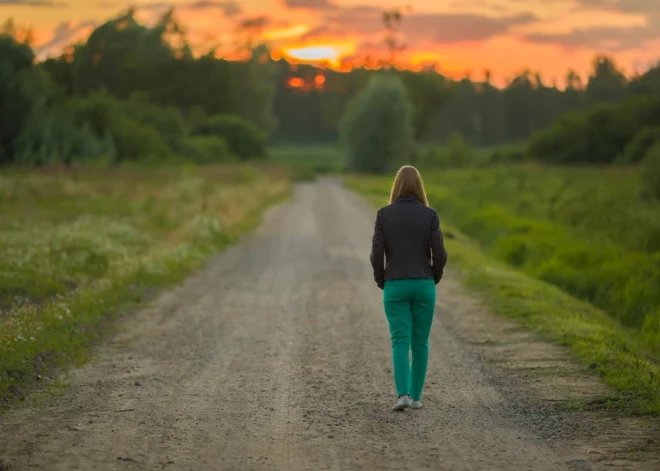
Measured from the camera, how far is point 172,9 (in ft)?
298

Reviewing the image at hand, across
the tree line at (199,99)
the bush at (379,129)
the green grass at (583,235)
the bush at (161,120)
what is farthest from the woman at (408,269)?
the bush at (379,129)

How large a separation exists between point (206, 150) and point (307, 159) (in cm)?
4697

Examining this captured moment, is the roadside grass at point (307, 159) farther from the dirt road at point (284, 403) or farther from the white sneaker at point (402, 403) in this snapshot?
the white sneaker at point (402, 403)

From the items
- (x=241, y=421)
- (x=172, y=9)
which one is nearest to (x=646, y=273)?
(x=241, y=421)

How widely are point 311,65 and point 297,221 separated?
5354 inches

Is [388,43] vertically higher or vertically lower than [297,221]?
higher

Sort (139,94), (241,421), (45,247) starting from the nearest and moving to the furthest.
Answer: (241,421) < (45,247) < (139,94)

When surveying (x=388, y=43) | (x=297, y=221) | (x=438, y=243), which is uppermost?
(x=388, y=43)

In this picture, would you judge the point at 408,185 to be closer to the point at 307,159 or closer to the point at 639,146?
the point at 639,146

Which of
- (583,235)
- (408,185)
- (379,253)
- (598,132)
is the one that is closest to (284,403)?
(379,253)

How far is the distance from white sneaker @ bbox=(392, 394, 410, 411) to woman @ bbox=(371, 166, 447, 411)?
6 cm

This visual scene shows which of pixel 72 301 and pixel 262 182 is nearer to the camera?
pixel 72 301

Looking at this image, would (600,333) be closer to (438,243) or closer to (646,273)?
(438,243)

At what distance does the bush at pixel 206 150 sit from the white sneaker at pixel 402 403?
5953 centimetres
